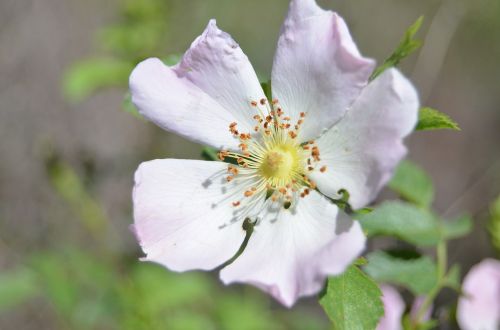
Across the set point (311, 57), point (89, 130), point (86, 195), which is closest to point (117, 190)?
point (89, 130)

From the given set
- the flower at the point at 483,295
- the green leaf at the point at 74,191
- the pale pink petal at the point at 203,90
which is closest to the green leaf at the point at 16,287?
the green leaf at the point at 74,191

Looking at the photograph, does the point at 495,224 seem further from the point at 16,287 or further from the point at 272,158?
the point at 16,287

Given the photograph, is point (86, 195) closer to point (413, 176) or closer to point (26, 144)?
point (413, 176)

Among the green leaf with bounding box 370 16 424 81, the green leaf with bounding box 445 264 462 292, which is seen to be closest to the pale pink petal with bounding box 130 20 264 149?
the green leaf with bounding box 370 16 424 81

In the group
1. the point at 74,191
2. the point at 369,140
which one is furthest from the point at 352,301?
the point at 74,191

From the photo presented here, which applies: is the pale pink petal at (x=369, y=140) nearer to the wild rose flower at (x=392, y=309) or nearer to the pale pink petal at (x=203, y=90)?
the pale pink petal at (x=203, y=90)

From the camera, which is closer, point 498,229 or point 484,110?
point 498,229
